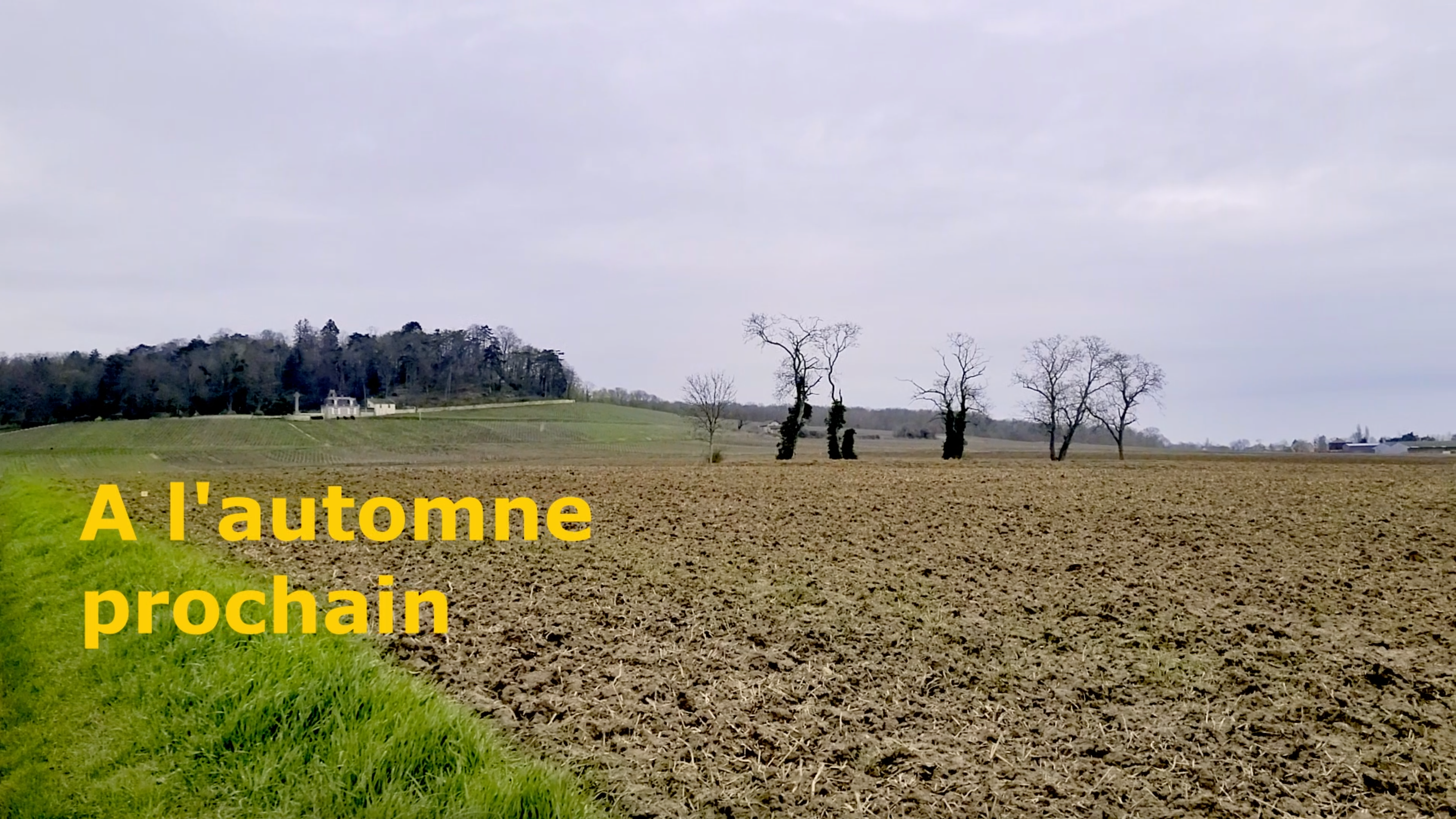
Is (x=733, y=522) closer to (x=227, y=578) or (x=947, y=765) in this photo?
(x=227, y=578)

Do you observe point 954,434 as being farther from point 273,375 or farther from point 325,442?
point 273,375

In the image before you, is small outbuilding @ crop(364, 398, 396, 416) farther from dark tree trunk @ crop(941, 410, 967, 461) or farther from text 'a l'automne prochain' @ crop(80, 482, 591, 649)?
text 'a l'automne prochain' @ crop(80, 482, 591, 649)

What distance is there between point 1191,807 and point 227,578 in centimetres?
902

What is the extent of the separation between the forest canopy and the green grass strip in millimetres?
70195

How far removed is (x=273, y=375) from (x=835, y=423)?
68.3m

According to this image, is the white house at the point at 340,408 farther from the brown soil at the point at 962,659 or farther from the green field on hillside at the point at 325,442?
the brown soil at the point at 962,659

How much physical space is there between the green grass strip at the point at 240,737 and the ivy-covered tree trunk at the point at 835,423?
45912mm

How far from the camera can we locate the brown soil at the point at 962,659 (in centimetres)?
454

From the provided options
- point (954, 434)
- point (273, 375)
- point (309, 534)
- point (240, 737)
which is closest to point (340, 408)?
point (273, 375)

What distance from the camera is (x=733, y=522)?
1488 cm

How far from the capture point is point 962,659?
21.9ft

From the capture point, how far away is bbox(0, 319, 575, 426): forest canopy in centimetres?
6675

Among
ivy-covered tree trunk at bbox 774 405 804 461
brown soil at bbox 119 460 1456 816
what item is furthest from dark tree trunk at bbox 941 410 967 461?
brown soil at bbox 119 460 1456 816

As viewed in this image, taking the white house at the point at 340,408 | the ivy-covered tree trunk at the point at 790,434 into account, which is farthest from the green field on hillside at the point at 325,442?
the ivy-covered tree trunk at the point at 790,434
